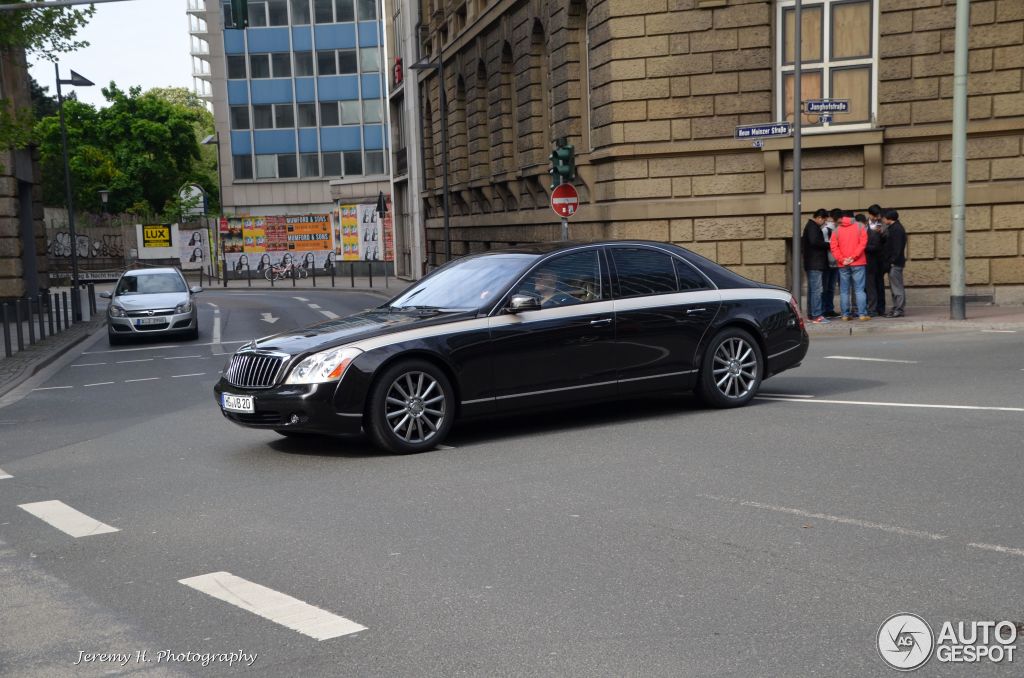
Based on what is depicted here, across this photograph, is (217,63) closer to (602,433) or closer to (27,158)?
(27,158)

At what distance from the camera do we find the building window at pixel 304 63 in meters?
70.0

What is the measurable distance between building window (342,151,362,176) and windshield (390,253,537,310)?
6146 cm

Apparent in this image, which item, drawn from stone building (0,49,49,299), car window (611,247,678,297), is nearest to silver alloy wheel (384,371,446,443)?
car window (611,247,678,297)

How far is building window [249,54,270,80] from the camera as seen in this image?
7019 centimetres

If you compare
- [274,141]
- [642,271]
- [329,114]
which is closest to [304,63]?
[329,114]

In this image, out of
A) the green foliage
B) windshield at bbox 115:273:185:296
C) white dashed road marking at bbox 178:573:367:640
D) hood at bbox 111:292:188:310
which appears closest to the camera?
white dashed road marking at bbox 178:573:367:640

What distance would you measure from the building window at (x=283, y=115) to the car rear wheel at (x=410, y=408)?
64.2 metres

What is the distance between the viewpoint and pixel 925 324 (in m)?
18.2

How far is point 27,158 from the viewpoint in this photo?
102 ft

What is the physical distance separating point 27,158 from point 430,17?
53.3 ft

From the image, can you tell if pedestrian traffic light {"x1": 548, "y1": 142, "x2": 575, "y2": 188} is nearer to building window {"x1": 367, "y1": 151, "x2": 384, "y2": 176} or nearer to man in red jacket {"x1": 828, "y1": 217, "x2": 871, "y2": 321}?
man in red jacket {"x1": 828, "y1": 217, "x2": 871, "y2": 321}

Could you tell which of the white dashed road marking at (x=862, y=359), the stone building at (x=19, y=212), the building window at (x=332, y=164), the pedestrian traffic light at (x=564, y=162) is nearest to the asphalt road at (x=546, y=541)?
the white dashed road marking at (x=862, y=359)

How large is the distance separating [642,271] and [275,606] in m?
5.73

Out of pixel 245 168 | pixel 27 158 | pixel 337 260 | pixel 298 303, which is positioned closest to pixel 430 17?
pixel 298 303
